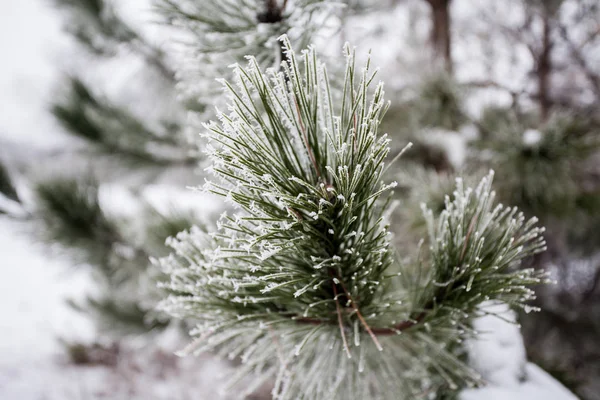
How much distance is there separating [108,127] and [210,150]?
1.30m

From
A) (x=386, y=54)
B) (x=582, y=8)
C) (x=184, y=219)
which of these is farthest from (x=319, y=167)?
(x=386, y=54)

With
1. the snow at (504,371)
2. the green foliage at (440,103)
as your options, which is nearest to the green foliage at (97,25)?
the green foliage at (440,103)

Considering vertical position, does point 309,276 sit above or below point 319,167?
below

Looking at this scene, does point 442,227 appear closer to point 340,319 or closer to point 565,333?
point 340,319

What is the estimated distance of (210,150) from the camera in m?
0.38

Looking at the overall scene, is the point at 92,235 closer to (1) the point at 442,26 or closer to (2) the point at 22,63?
(1) the point at 442,26

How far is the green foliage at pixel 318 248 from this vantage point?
1.26ft

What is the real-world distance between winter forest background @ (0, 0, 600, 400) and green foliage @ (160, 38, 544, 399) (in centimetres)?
5

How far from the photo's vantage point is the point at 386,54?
8.57 feet

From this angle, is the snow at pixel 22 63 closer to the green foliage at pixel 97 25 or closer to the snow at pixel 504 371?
the green foliage at pixel 97 25

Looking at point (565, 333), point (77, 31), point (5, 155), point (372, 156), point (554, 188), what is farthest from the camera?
point (5, 155)

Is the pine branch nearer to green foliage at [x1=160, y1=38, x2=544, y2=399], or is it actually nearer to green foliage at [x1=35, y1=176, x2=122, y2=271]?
green foliage at [x1=35, y1=176, x2=122, y2=271]

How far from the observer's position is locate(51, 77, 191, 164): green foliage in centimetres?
147

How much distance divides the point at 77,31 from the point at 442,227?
5.96ft
